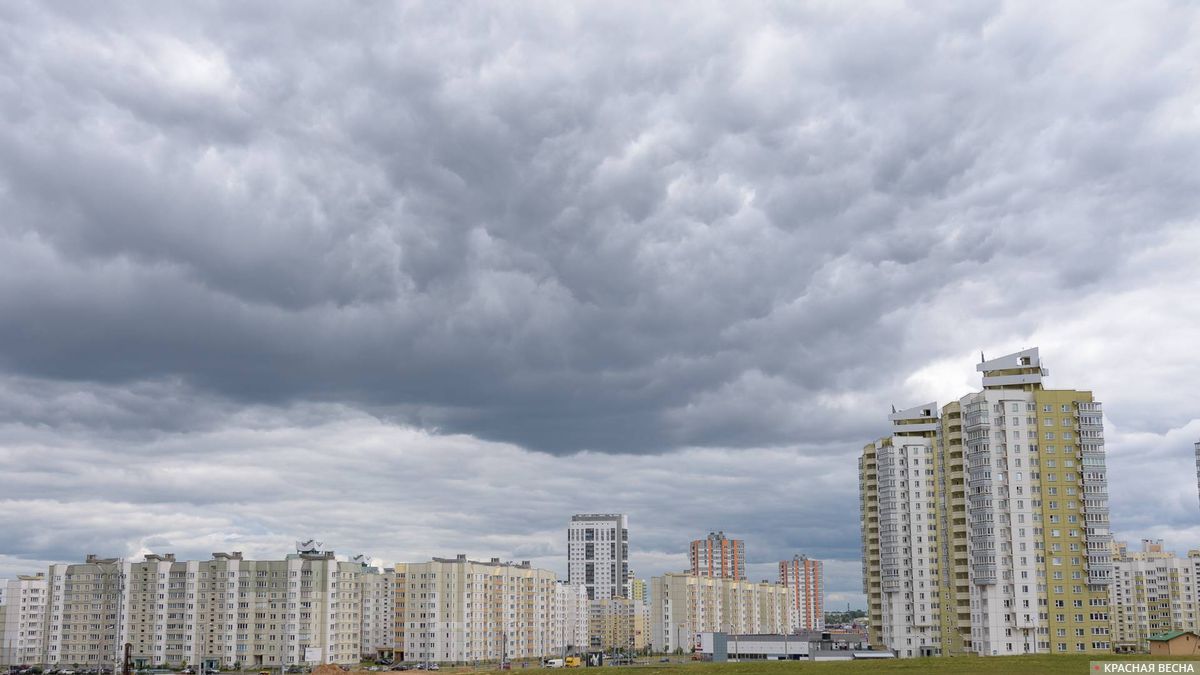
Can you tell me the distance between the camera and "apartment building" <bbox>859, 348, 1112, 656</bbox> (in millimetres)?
152000

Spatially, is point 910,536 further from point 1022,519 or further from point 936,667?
point 936,667

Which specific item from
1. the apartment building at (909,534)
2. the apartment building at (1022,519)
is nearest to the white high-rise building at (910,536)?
the apartment building at (909,534)

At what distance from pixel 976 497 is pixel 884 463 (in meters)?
27.6

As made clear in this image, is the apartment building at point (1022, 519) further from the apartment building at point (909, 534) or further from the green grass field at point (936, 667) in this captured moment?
the green grass field at point (936, 667)

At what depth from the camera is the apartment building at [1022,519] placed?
15200 cm

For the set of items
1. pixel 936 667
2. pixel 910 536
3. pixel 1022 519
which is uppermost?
pixel 1022 519

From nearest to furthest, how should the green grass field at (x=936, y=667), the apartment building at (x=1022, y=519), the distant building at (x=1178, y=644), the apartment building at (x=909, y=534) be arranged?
1. the green grass field at (x=936, y=667)
2. the distant building at (x=1178, y=644)
3. the apartment building at (x=1022, y=519)
4. the apartment building at (x=909, y=534)

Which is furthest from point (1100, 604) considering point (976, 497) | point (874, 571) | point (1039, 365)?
point (874, 571)

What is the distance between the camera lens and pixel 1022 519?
512 feet

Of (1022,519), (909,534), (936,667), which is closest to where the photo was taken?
(936,667)

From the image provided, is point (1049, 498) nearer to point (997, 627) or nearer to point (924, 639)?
point (997, 627)

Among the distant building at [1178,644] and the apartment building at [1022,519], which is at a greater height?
the apartment building at [1022,519]

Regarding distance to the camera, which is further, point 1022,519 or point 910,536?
point 910,536

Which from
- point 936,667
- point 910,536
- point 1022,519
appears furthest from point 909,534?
point 936,667
